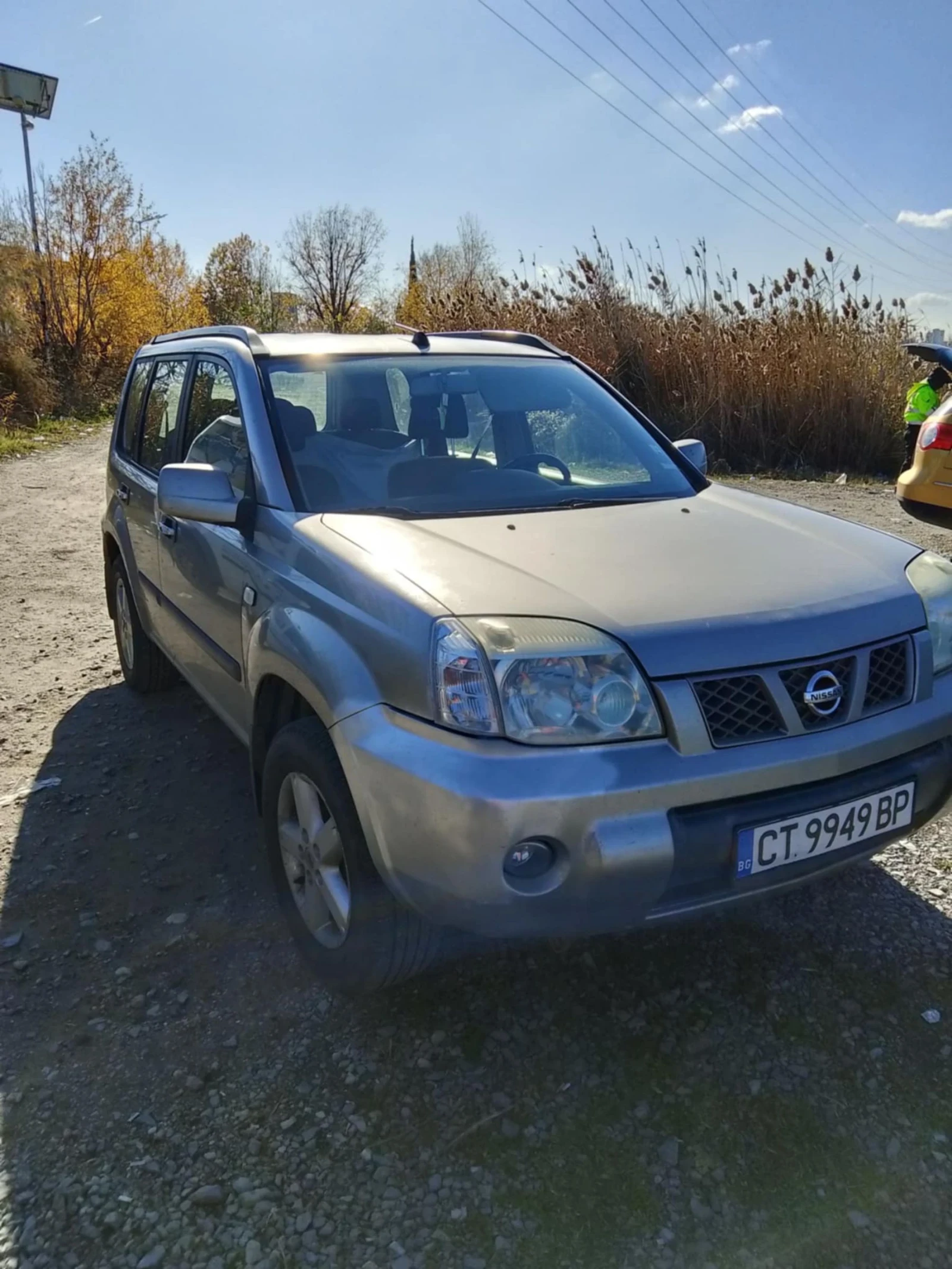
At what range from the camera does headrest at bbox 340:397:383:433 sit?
10.2 feet

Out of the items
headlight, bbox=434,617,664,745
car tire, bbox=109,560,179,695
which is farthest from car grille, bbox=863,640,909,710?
car tire, bbox=109,560,179,695

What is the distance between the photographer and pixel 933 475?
6340 mm

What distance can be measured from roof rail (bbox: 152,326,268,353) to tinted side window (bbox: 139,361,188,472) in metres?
0.13

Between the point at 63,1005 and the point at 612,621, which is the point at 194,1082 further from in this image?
the point at 612,621

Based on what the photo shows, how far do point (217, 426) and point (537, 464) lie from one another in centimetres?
111

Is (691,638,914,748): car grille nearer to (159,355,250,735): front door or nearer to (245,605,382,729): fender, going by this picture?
(245,605,382,729): fender

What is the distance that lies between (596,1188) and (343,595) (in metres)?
1.36

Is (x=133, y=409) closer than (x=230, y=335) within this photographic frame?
No

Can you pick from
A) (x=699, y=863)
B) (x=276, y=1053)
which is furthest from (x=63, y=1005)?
(x=699, y=863)

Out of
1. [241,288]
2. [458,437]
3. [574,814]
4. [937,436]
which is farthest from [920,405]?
[241,288]

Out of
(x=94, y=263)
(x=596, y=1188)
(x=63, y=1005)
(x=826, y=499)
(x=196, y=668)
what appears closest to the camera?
(x=596, y=1188)

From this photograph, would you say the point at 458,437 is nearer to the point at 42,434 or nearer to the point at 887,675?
the point at 887,675

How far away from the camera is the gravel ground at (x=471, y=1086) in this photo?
1836mm

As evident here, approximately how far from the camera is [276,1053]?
91.7 inches
